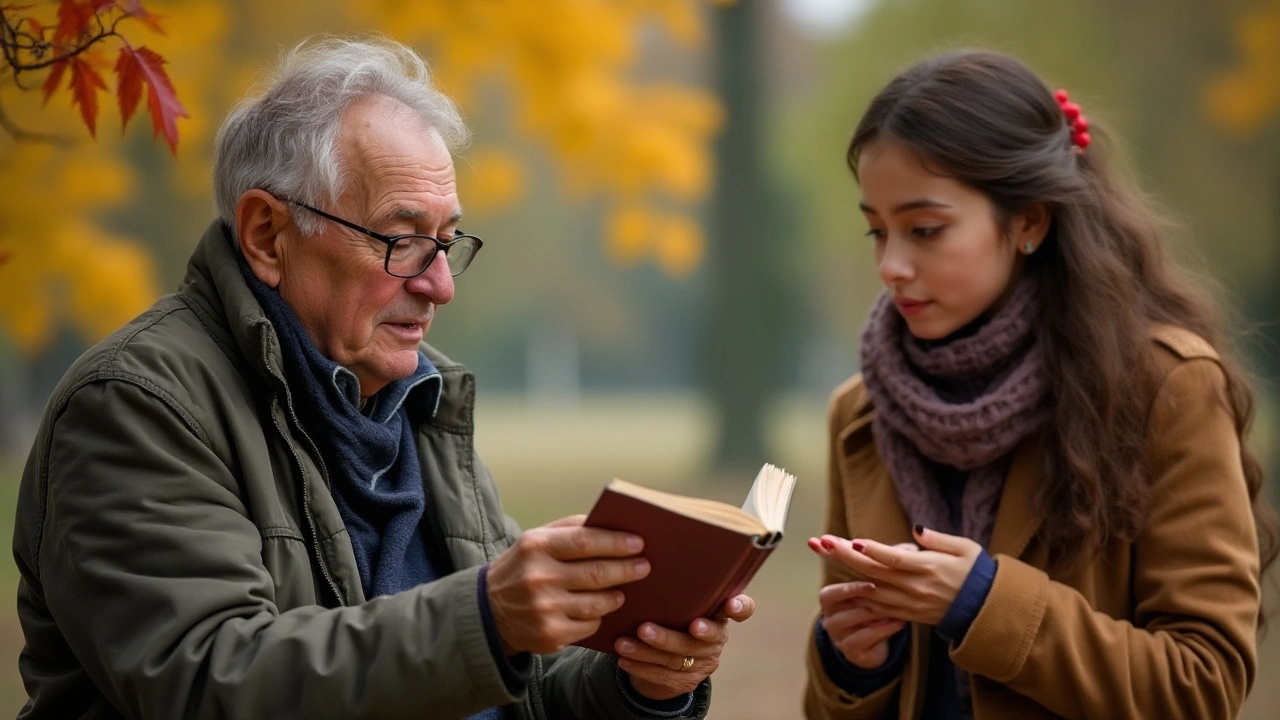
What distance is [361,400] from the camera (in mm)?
2508

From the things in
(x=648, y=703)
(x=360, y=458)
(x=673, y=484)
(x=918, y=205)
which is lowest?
(x=673, y=484)

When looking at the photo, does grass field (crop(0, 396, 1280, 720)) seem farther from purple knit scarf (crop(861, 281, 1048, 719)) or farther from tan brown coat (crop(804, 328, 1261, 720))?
tan brown coat (crop(804, 328, 1261, 720))

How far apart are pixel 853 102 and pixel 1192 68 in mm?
3693

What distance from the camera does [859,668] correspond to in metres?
2.89

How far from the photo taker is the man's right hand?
6.21ft

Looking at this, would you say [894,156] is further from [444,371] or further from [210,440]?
[210,440]

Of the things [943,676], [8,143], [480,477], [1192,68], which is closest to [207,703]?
[480,477]

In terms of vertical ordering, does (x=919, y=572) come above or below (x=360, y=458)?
below

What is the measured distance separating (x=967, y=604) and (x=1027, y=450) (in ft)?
1.53

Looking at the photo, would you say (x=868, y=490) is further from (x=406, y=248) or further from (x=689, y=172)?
(x=689, y=172)

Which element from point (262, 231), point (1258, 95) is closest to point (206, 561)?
point (262, 231)

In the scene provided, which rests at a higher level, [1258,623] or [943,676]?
[1258,623]

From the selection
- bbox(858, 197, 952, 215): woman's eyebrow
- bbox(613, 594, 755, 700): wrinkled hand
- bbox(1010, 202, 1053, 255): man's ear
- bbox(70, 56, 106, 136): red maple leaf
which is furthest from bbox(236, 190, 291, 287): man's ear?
bbox(1010, 202, 1053, 255): man's ear

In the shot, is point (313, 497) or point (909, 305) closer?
point (313, 497)
